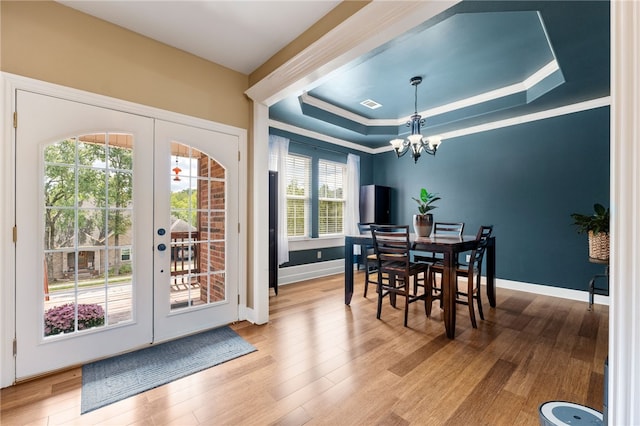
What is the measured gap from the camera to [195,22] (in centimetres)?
225

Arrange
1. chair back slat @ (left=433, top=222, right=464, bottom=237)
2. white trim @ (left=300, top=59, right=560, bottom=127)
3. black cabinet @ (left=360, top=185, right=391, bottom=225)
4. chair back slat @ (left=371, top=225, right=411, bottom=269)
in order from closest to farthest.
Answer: chair back slat @ (left=371, top=225, right=411, bottom=269)
white trim @ (left=300, top=59, right=560, bottom=127)
chair back slat @ (left=433, top=222, right=464, bottom=237)
black cabinet @ (left=360, top=185, right=391, bottom=225)

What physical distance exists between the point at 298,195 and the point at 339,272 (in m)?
1.80

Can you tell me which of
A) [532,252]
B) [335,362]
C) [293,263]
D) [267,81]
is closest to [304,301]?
[293,263]

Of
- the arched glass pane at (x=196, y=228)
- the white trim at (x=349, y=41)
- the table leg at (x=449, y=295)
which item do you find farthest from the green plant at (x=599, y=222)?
the arched glass pane at (x=196, y=228)

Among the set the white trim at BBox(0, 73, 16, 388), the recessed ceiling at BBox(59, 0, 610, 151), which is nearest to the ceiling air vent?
the recessed ceiling at BBox(59, 0, 610, 151)

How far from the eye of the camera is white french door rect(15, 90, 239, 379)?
1.95 metres

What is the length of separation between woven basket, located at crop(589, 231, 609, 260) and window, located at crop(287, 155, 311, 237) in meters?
3.92

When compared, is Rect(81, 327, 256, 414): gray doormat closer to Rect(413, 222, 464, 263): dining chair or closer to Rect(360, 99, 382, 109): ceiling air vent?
Rect(413, 222, 464, 263): dining chair

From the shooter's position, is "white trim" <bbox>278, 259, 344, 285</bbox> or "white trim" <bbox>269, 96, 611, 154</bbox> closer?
"white trim" <bbox>269, 96, 611, 154</bbox>

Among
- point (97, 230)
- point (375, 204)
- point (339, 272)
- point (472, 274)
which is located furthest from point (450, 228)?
point (97, 230)

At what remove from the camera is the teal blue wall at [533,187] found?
3.70 metres

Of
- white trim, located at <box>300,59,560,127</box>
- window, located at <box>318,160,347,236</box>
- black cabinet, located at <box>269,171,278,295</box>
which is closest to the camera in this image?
white trim, located at <box>300,59,560,127</box>

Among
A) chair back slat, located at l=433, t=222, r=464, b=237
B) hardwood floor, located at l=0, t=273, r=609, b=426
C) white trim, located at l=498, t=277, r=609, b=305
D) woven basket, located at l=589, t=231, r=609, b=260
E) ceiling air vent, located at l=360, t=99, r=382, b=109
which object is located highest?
ceiling air vent, located at l=360, t=99, r=382, b=109

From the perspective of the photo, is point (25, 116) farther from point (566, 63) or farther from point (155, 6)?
point (566, 63)
